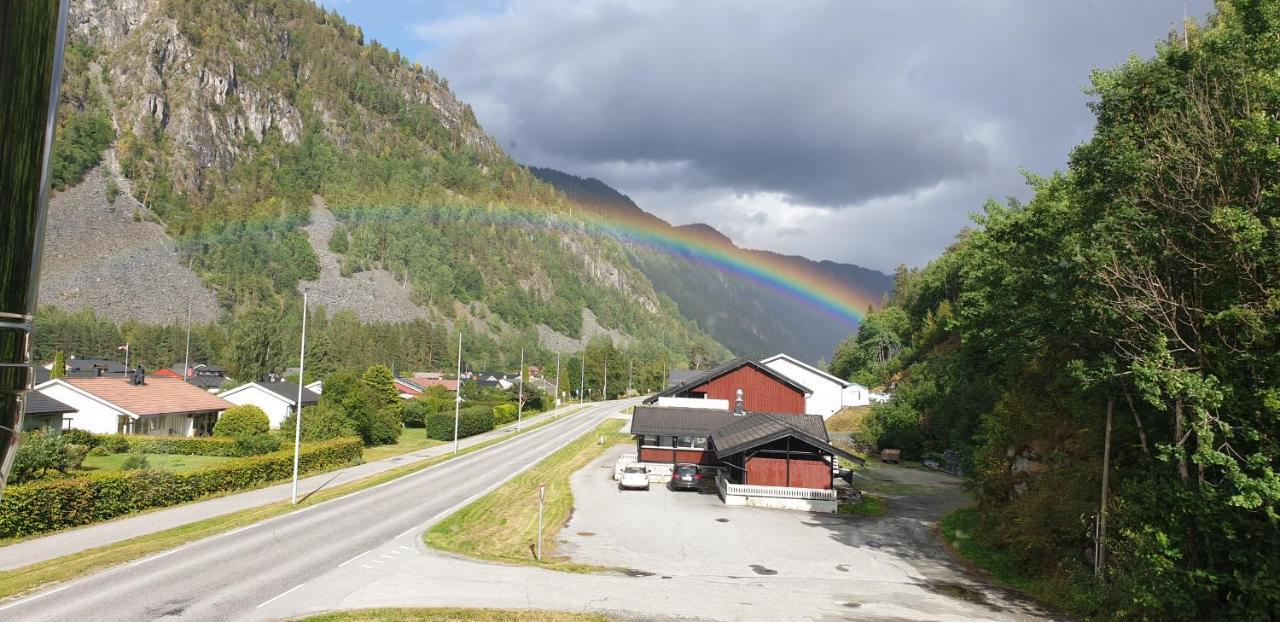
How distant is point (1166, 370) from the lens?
1552 centimetres

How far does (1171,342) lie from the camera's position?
56.4 ft

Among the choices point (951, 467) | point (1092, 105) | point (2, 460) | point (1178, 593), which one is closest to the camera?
point (2, 460)

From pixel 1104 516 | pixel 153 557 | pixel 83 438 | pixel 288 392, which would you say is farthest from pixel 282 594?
pixel 288 392

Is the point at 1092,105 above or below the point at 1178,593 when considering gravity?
above

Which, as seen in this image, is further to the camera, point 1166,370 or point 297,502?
point 297,502

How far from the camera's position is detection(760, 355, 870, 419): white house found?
90188mm

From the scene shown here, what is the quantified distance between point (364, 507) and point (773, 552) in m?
18.1

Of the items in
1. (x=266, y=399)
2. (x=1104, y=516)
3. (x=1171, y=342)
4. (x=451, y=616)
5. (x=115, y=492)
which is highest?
(x=1171, y=342)

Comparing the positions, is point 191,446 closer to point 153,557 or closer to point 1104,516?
point 153,557

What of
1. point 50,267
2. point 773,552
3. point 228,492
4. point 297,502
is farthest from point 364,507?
point 50,267

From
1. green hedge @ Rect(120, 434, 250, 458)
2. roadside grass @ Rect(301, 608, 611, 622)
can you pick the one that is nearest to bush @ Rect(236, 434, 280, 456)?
green hedge @ Rect(120, 434, 250, 458)

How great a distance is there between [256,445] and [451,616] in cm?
4174

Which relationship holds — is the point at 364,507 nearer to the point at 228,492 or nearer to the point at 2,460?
the point at 228,492

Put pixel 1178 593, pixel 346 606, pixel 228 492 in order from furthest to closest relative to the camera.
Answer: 1. pixel 228 492
2. pixel 346 606
3. pixel 1178 593
